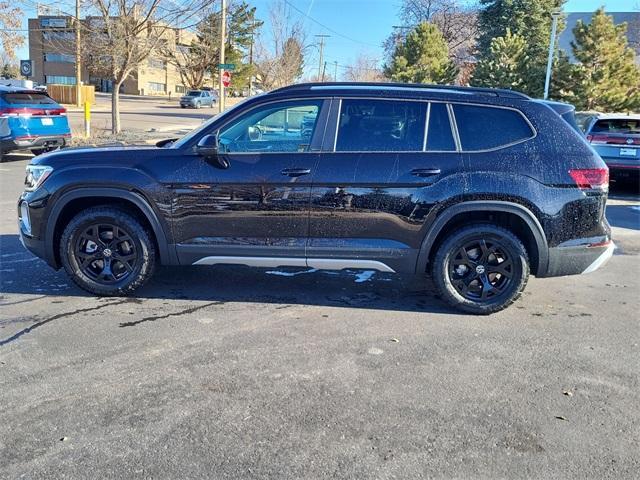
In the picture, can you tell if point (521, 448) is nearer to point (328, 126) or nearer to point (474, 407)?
point (474, 407)

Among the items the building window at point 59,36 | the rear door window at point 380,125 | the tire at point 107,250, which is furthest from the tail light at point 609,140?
the building window at point 59,36

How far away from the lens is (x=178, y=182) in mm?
4609

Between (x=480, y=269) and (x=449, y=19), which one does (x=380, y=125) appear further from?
(x=449, y=19)

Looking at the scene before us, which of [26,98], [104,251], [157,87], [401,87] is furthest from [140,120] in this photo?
[157,87]

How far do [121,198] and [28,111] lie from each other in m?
10.9

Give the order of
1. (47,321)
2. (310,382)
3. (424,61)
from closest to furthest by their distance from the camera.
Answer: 1. (310,382)
2. (47,321)
3. (424,61)

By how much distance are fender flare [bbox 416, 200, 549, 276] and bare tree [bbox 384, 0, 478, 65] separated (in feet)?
151

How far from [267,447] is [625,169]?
36.7 ft

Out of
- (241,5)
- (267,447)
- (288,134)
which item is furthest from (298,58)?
(267,447)

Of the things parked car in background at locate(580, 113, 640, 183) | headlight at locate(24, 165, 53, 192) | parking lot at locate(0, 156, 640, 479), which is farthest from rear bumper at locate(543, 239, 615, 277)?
parked car in background at locate(580, 113, 640, 183)

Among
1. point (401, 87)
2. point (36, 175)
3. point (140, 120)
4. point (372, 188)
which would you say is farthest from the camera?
point (140, 120)

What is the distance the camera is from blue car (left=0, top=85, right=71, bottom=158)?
1328cm

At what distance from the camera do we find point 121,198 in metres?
4.73

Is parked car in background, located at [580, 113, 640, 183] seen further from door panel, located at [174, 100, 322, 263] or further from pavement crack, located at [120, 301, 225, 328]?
pavement crack, located at [120, 301, 225, 328]
